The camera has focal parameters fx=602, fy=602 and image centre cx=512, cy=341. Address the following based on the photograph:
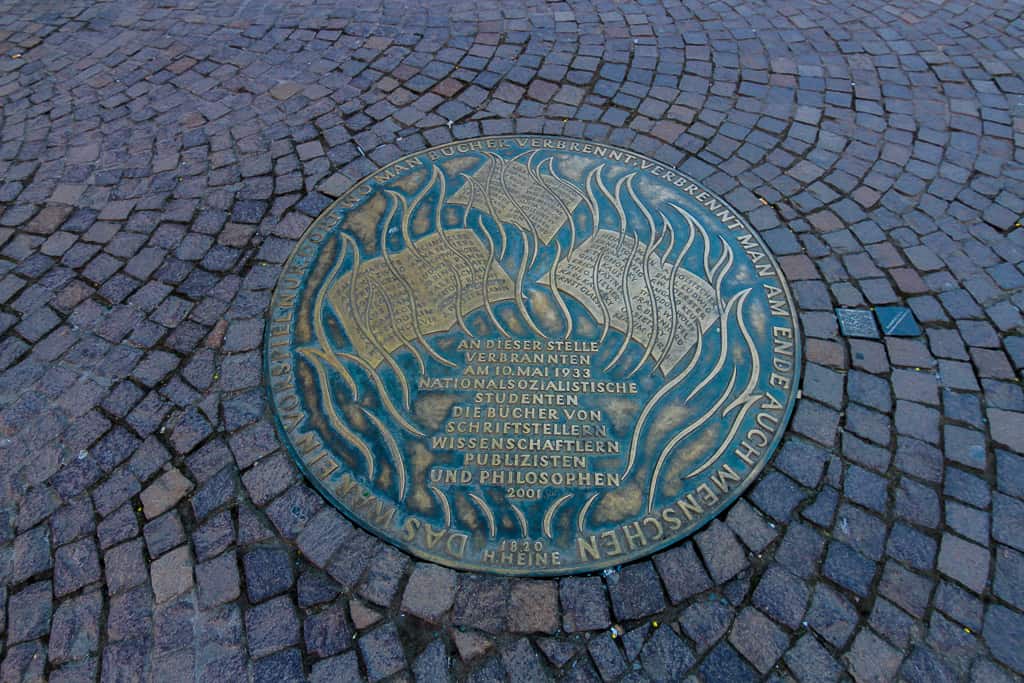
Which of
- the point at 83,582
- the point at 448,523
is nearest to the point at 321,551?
the point at 448,523

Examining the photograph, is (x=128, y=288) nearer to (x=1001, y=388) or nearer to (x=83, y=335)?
(x=83, y=335)

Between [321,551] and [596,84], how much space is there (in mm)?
3519

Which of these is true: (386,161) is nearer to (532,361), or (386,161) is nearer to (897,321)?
(532,361)

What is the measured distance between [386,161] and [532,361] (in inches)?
70.1

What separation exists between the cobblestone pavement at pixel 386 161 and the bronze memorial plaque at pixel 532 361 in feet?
0.46

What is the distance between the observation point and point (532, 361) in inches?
110

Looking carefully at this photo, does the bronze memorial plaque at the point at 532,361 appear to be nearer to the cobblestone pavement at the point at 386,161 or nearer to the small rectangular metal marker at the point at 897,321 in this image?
the cobblestone pavement at the point at 386,161

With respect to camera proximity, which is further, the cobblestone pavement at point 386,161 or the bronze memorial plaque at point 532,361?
the bronze memorial plaque at point 532,361

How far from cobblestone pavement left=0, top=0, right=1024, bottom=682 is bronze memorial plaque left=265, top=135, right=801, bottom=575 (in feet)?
0.46

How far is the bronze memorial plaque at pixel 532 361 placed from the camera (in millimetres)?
2426

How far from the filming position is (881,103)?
414 centimetres

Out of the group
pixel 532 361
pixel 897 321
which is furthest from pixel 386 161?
pixel 897 321

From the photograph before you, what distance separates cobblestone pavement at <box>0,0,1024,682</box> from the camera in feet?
7.20

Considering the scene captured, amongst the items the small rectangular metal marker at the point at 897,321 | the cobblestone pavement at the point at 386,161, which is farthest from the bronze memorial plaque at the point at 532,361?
the small rectangular metal marker at the point at 897,321
